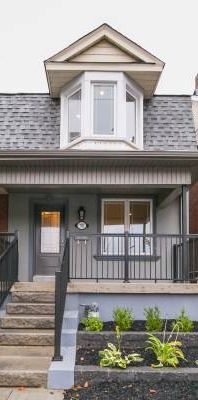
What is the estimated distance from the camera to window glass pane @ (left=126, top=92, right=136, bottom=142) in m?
11.2

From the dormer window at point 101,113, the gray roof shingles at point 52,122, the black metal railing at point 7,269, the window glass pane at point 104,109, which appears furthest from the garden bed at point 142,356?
the window glass pane at point 104,109

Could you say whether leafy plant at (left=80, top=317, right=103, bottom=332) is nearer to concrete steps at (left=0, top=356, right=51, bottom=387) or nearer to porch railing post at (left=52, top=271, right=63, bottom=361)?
porch railing post at (left=52, top=271, right=63, bottom=361)

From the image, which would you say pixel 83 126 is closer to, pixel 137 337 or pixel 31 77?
pixel 137 337

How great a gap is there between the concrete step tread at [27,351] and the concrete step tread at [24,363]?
0.16 m

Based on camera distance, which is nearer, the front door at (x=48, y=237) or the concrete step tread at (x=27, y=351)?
the concrete step tread at (x=27, y=351)

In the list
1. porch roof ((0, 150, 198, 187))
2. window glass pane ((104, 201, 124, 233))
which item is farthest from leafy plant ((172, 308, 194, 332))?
window glass pane ((104, 201, 124, 233))

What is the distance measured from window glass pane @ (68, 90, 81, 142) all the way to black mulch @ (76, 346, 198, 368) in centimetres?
558

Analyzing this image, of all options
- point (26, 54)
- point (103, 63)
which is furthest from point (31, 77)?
point (103, 63)

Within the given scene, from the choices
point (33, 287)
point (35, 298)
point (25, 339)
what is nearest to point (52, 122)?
point (33, 287)

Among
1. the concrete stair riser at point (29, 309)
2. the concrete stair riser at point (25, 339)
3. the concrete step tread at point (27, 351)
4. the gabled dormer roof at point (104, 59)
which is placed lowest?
the concrete step tread at point (27, 351)

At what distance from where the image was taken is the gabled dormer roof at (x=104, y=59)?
35.4ft

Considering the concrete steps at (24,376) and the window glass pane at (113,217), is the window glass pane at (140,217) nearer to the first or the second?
the window glass pane at (113,217)

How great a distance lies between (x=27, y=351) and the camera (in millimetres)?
7031

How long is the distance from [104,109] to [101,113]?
0.13m
